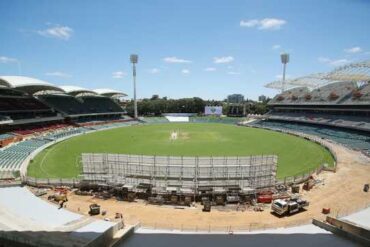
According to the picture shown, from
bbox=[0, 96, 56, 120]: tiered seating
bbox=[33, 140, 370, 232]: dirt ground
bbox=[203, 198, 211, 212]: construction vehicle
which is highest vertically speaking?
bbox=[0, 96, 56, 120]: tiered seating

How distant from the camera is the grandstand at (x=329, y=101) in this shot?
5950cm

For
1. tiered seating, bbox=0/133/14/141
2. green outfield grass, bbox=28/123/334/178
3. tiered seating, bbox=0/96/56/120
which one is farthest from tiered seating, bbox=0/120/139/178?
tiered seating, bbox=0/96/56/120

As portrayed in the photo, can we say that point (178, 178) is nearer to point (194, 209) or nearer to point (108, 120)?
point (194, 209)

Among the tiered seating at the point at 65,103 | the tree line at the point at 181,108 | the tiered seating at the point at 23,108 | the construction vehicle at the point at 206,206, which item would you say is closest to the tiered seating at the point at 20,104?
the tiered seating at the point at 23,108

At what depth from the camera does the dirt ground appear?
1859 cm

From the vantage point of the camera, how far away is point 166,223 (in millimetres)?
18828

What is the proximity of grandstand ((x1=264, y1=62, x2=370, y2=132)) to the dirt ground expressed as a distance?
37.4 meters

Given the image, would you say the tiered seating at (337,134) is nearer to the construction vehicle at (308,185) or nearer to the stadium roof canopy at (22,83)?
the construction vehicle at (308,185)

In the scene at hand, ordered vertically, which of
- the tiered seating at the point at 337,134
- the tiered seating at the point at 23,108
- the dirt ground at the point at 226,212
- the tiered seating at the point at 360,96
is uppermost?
the tiered seating at the point at 360,96

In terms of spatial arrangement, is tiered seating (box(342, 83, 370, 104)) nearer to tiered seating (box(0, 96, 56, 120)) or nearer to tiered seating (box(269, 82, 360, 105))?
tiered seating (box(269, 82, 360, 105))

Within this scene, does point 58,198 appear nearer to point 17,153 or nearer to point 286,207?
point 286,207

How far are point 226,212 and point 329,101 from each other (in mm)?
61717

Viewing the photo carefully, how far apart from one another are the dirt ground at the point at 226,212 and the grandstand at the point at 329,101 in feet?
123

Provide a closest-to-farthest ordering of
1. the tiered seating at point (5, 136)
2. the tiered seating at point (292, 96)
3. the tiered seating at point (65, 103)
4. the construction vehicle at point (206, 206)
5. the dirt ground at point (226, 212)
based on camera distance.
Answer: the dirt ground at point (226, 212) → the construction vehicle at point (206, 206) → the tiered seating at point (5, 136) → the tiered seating at point (65, 103) → the tiered seating at point (292, 96)
